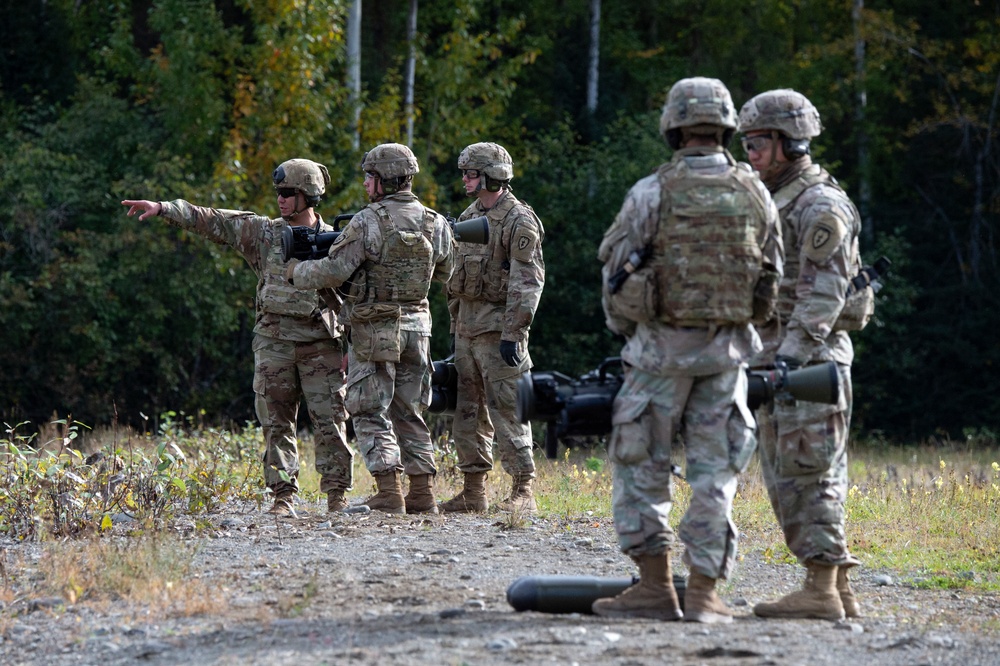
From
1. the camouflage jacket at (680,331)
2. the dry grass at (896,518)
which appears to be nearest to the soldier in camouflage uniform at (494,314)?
the dry grass at (896,518)

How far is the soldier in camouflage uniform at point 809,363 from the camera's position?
6242 mm

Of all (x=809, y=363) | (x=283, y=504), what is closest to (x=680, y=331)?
(x=809, y=363)

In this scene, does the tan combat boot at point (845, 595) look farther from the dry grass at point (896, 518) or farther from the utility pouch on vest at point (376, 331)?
the utility pouch on vest at point (376, 331)

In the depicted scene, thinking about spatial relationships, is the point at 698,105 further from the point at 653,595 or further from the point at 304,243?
the point at 304,243

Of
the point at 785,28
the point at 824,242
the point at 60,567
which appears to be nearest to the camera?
the point at 824,242

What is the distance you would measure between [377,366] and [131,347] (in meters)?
14.9

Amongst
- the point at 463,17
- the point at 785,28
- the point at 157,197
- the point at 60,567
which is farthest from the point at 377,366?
the point at 785,28

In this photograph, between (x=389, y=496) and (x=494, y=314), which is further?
(x=494, y=314)

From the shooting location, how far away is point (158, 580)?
6.62 metres

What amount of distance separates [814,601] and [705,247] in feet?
5.52

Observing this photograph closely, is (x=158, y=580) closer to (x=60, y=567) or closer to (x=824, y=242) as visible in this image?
(x=60, y=567)

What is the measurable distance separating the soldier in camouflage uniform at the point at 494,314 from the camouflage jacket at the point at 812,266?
2899 mm

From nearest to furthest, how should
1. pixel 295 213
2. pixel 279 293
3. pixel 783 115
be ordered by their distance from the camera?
pixel 783 115 < pixel 279 293 < pixel 295 213

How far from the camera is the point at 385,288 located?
29.2 feet
